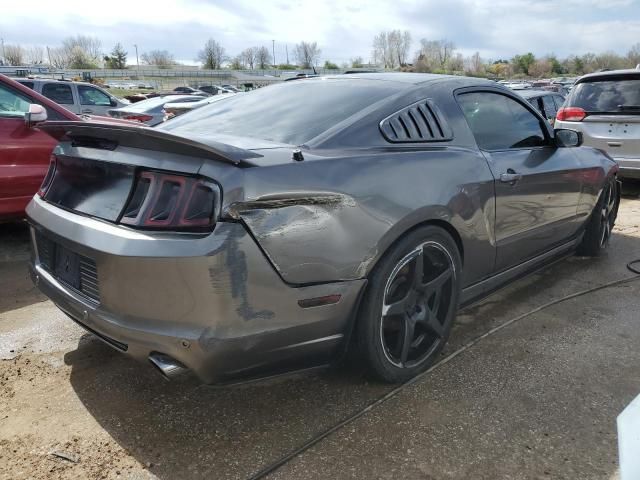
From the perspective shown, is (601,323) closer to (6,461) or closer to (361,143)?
(361,143)

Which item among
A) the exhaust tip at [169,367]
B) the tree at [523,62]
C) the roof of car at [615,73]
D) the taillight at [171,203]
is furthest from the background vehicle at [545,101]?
the tree at [523,62]

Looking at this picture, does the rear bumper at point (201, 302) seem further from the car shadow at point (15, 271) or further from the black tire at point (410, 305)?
the car shadow at point (15, 271)

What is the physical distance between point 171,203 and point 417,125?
135cm

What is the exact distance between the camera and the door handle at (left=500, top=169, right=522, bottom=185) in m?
3.05

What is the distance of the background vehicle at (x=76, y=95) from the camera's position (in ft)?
38.9

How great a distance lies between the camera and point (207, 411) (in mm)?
2428

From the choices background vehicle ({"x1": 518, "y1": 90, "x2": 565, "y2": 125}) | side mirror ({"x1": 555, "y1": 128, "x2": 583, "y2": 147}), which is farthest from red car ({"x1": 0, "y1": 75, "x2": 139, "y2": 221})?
background vehicle ({"x1": 518, "y1": 90, "x2": 565, "y2": 125})

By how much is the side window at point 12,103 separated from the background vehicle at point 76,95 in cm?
776

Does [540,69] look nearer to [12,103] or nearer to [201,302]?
[12,103]

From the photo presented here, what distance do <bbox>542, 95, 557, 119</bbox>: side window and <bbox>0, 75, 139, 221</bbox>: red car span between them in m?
9.30

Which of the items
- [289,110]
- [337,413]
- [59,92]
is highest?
[59,92]

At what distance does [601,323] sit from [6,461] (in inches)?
129

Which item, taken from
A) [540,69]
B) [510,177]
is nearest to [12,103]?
[510,177]

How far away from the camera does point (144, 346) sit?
2.03m
